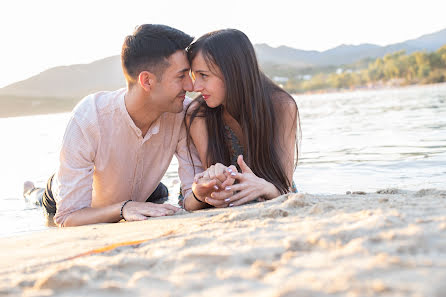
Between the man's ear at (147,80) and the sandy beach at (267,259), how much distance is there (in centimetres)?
146

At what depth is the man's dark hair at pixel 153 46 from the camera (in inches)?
134

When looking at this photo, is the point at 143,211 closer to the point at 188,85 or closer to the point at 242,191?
the point at 242,191

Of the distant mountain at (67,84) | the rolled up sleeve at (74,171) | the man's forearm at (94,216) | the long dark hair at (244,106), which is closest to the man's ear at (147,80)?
the long dark hair at (244,106)

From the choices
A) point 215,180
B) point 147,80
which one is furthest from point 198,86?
point 215,180

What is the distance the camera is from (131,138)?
3518 mm

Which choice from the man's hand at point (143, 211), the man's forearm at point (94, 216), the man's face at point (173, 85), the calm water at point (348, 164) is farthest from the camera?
the calm water at point (348, 164)

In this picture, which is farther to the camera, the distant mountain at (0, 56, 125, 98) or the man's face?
the distant mountain at (0, 56, 125, 98)

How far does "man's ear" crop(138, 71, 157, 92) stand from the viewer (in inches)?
134

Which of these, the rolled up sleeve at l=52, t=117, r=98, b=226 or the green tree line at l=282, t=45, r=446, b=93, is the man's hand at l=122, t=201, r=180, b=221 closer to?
the rolled up sleeve at l=52, t=117, r=98, b=226

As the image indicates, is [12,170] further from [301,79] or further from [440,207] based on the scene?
[301,79]

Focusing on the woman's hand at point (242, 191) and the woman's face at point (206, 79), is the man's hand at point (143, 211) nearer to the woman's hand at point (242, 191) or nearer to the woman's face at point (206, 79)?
the woman's hand at point (242, 191)

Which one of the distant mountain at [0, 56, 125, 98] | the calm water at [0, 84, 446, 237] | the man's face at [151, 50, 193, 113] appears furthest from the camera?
the distant mountain at [0, 56, 125, 98]

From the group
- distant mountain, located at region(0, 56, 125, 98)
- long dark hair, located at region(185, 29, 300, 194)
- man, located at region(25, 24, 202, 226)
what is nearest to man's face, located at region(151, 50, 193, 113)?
man, located at region(25, 24, 202, 226)

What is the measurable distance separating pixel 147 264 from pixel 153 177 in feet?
7.02
